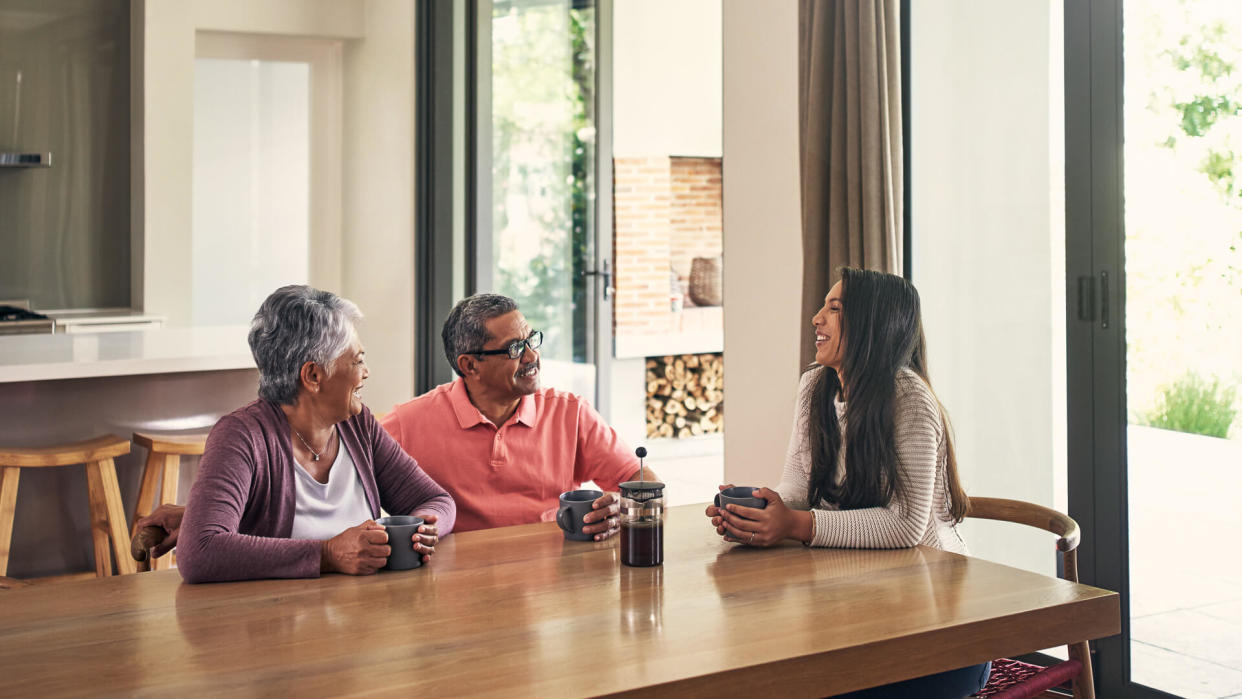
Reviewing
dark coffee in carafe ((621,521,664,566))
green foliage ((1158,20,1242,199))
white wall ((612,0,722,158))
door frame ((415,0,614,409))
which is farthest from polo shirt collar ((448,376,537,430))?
white wall ((612,0,722,158))

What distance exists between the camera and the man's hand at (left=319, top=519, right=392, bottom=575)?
185cm

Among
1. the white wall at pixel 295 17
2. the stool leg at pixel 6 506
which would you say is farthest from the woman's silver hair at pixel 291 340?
the white wall at pixel 295 17

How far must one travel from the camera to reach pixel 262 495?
2.07m

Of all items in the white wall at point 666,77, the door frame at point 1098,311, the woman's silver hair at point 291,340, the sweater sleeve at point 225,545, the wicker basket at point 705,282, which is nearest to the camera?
the sweater sleeve at point 225,545

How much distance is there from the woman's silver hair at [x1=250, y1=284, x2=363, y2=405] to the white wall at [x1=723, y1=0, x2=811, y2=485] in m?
1.64

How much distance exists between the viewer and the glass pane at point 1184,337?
2623mm

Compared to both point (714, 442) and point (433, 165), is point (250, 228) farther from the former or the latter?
point (714, 442)

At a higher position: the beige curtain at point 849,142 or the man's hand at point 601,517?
the beige curtain at point 849,142

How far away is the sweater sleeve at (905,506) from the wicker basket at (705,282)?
577 cm

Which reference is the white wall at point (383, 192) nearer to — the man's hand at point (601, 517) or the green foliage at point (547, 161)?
the green foliage at point (547, 161)

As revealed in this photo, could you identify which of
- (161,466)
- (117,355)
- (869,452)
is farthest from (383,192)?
(869,452)

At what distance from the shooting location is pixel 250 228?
260 inches

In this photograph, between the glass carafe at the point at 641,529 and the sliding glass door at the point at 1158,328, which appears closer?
the glass carafe at the point at 641,529

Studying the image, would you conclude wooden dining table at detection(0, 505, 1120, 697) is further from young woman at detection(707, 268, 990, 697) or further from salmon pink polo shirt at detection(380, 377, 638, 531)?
salmon pink polo shirt at detection(380, 377, 638, 531)
